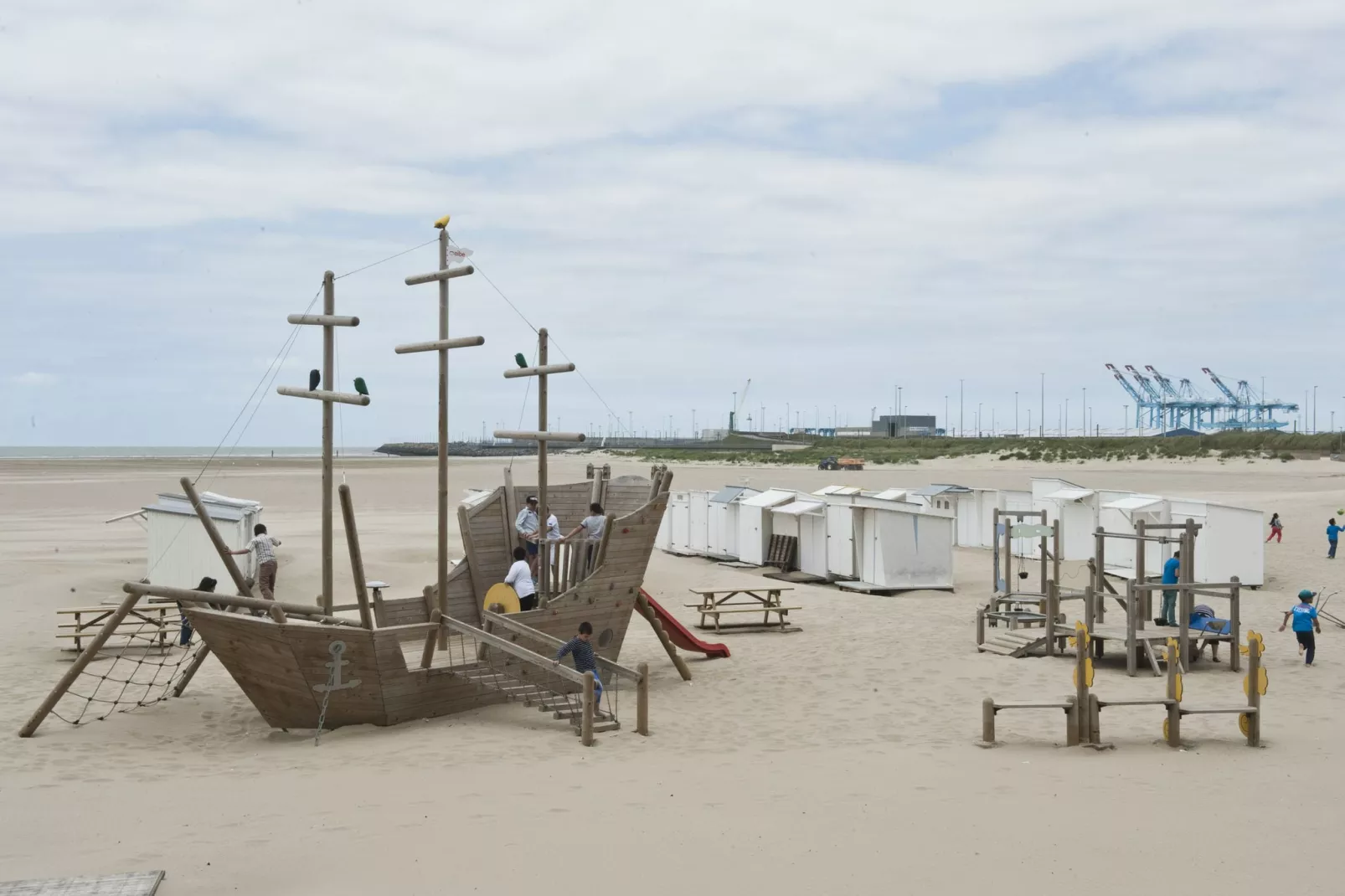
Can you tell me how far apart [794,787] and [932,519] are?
15.2 meters

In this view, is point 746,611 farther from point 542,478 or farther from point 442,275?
point 442,275

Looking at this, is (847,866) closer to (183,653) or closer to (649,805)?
(649,805)

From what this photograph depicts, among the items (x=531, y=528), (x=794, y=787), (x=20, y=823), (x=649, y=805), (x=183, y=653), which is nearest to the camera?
(x=20, y=823)

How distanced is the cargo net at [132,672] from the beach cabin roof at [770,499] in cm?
1401

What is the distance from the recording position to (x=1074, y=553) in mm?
27484

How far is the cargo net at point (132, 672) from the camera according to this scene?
13008mm

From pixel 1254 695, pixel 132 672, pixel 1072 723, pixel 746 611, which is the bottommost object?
pixel 132 672

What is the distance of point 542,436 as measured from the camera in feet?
47.1

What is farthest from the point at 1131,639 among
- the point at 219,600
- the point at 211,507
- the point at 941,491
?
the point at 211,507

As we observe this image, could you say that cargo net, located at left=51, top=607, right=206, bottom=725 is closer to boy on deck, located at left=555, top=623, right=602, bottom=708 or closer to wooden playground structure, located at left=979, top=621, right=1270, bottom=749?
boy on deck, located at left=555, top=623, right=602, bottom=708

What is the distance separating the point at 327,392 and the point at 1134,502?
18552 mm

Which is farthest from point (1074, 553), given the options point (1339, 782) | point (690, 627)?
point (1339, 782)

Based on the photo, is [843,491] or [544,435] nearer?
[544,435]

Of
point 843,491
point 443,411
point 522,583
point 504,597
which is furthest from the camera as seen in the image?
point 843,491
